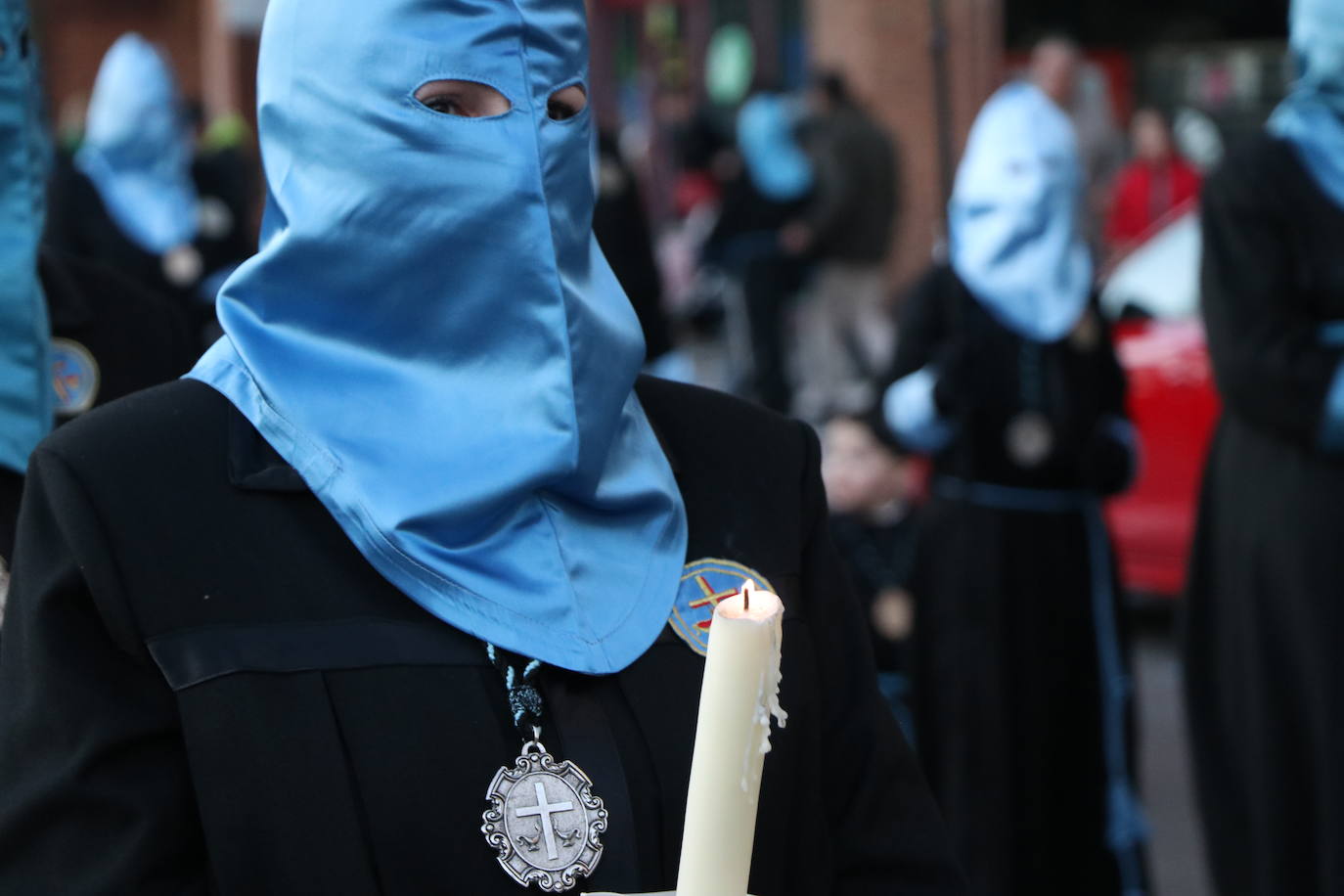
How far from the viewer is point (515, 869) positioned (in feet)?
6.21

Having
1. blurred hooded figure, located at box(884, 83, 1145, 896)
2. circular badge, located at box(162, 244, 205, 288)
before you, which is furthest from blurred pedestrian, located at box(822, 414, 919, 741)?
circular badge, located at box(162, 244, 205, 288)

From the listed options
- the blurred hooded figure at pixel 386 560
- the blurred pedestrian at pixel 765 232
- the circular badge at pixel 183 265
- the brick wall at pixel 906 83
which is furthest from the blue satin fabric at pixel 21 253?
→ the brick wall at pixel 906 83

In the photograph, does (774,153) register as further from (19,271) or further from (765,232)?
(19,271)

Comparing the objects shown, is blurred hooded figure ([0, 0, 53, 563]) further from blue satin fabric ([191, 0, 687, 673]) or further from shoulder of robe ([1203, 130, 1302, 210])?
shoulder of robe ([1203, 130, 1302, 210])

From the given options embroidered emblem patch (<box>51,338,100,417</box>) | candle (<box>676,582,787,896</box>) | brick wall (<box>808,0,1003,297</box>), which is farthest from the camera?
brick wall (<box>808,0,1003,297</box>)

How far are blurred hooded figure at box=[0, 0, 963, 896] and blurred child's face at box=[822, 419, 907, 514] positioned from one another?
3603 millimetres

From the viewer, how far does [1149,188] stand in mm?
12531

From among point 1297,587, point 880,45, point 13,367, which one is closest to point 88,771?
point 13,367

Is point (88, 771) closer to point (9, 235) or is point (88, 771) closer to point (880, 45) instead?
point (9, 235)

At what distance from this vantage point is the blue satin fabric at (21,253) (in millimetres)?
2605

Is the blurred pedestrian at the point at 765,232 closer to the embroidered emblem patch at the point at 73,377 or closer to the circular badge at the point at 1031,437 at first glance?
the circular badge at the point at 1031,437

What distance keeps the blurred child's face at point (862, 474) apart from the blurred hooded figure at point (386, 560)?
3.60 m

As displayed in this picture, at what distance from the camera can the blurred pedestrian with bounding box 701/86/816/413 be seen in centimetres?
1164

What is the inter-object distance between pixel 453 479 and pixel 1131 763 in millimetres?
3417
